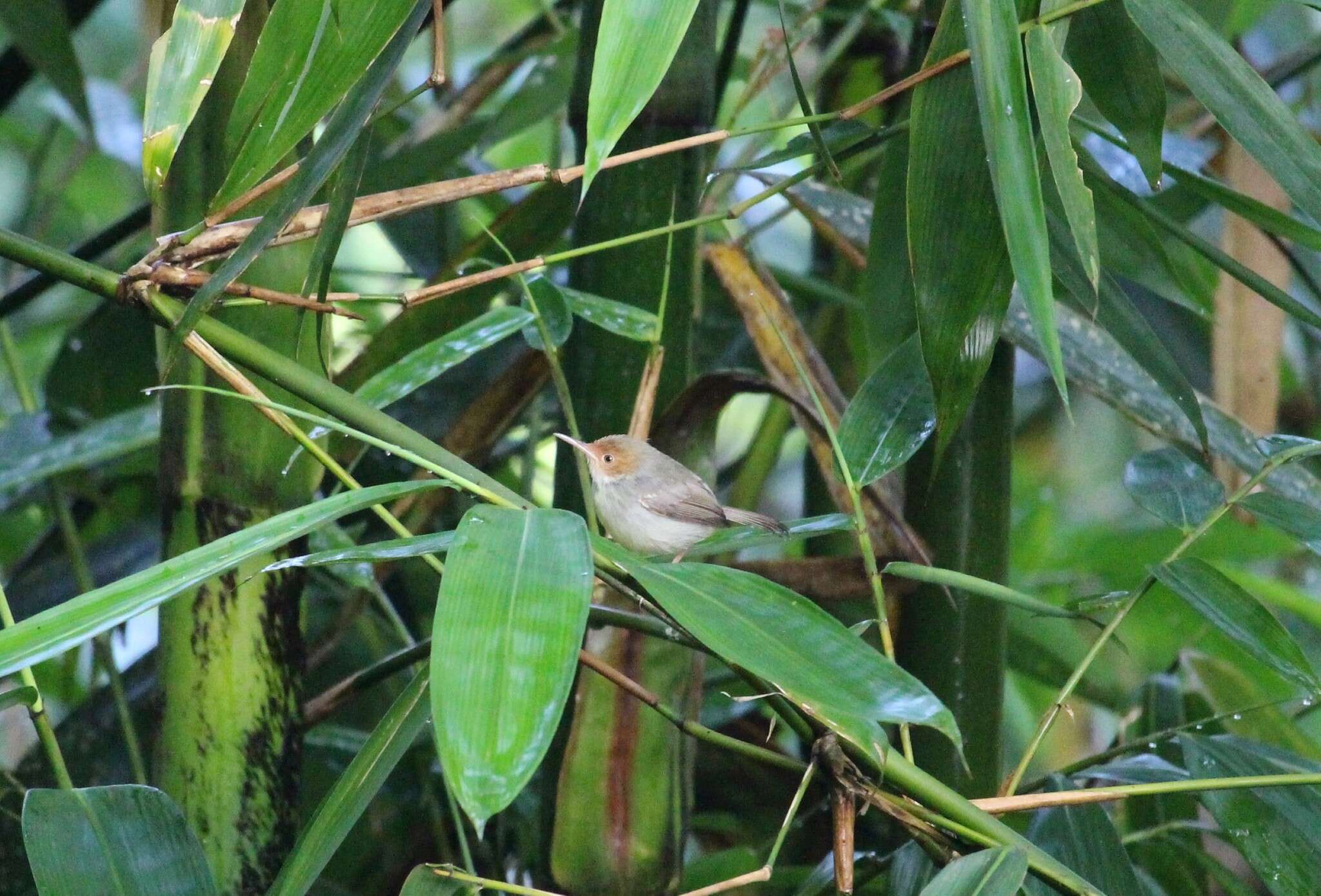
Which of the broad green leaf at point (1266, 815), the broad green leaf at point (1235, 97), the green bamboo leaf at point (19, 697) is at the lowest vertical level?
the broad green leaf at point (1266, 815)

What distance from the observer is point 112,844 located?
90 centimetres

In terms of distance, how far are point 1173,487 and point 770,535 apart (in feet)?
1.26

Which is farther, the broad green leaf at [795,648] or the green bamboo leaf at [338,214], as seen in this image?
the green bamboo leaf at [338,214]

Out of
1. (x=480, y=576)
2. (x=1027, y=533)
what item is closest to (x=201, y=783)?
(x=480, y=576)

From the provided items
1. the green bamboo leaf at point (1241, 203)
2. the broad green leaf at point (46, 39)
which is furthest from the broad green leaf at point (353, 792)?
the broad green leaf at point (46, 39)

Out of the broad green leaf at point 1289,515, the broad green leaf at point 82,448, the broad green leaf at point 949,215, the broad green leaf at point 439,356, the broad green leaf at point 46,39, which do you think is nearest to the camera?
the broad green leaf at point 949,215

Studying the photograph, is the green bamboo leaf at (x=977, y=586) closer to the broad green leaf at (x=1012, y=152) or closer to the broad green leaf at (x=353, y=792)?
the broad green leaf at (x=1012, y=152)

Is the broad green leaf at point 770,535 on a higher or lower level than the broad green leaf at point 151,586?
lower

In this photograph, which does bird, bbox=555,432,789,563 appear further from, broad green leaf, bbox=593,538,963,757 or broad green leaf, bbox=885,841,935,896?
broad green leaf, bbox=593,538,963,757

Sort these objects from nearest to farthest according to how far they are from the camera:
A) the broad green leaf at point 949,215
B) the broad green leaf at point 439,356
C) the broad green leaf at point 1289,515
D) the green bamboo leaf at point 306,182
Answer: the green bamboo leaf at point 306,182
the broad green leaf at point 949,215
the broad green leaf at point 1289,515
the broad green leaf at point 439,356

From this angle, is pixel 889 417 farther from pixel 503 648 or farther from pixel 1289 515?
pixel 503 648

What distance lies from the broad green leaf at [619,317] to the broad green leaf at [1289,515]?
1.79 feet

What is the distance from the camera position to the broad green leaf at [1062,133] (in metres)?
0.82

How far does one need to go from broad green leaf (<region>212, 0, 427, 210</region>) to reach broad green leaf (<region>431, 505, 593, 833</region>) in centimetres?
32
